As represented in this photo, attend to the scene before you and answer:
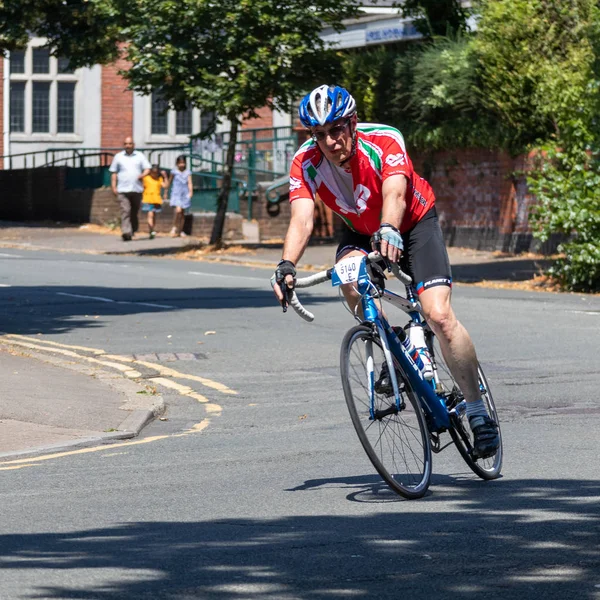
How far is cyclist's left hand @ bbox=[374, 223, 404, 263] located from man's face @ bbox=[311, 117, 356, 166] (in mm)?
478

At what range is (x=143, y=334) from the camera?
15031mm

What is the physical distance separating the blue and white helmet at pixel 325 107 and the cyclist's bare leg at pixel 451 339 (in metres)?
0.91

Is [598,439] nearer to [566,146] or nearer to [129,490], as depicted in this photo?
[129,490]

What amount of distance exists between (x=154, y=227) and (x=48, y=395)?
2644 centimetres

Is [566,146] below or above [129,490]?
above

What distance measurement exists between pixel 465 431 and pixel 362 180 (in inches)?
52.2

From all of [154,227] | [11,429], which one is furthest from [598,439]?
[154,227]

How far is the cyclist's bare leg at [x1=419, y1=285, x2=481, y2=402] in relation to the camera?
677 centimetres

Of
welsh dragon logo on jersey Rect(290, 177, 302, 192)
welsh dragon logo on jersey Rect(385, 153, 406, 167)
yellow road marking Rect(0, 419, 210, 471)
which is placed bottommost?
yellow road marking Rect(0, 419, 210, 471)

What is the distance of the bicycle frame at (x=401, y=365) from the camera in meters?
6.63

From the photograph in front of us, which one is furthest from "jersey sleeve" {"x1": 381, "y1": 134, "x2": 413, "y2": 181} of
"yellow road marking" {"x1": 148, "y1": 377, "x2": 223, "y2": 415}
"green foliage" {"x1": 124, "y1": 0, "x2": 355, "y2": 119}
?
"green foliage" {"x1": 124, "y1": 0, "x2": 355, "y2": 119}

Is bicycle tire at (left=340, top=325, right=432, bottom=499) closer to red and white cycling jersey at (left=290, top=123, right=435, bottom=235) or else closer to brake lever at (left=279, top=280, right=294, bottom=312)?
brake lever at (left=279, top=280, right=294, bottom=312)

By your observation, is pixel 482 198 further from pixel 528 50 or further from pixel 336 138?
pixel 336 138

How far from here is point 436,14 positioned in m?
32.3
